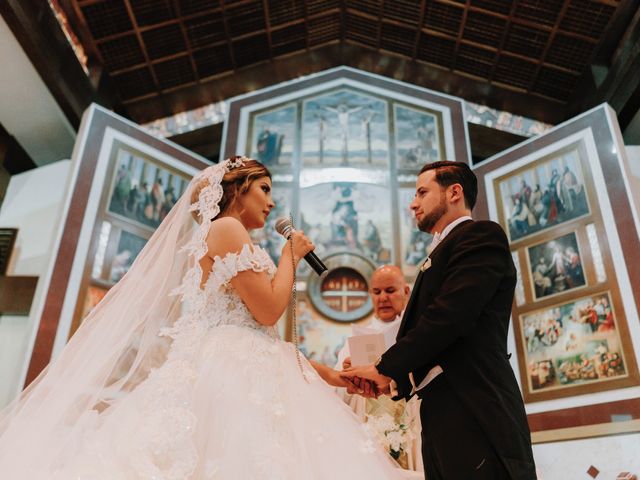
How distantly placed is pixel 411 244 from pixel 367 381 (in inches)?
214

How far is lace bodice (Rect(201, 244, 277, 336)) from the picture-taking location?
2.51 metres

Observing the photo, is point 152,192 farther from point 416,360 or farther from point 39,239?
point 416,360

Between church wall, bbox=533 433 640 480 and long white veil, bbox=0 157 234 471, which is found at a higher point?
long white veil, bbox=0 157 234 471

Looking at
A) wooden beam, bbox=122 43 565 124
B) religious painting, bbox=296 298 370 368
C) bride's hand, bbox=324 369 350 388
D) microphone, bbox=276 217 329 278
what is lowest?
bride's hand, bbox=324 369 350 388

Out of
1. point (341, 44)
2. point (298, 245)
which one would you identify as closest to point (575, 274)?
point (298, 245)

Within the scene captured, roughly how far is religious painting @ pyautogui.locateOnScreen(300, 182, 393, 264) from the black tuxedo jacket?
5.58 meters

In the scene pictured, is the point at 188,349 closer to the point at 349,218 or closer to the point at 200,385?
the point at 200,385

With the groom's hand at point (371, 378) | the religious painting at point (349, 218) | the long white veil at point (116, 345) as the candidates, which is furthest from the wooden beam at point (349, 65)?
the groom's hand at point (371, 378)

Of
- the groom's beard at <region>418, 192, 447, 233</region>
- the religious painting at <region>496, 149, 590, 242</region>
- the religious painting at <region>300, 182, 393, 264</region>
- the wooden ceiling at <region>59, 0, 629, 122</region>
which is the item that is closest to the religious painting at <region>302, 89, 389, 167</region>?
the religious painting at <region>300, 182, 393, 264</region>

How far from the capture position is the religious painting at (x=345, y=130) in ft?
29.0

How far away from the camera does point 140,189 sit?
7453 mm

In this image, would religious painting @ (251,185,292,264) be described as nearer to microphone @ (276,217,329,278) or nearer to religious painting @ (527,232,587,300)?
religious painting @ (527,232,587,300)

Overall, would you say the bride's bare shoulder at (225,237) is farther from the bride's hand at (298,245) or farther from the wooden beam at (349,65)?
the wooden beam at (349,65)

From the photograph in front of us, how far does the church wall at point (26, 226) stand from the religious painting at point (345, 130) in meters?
3.65
